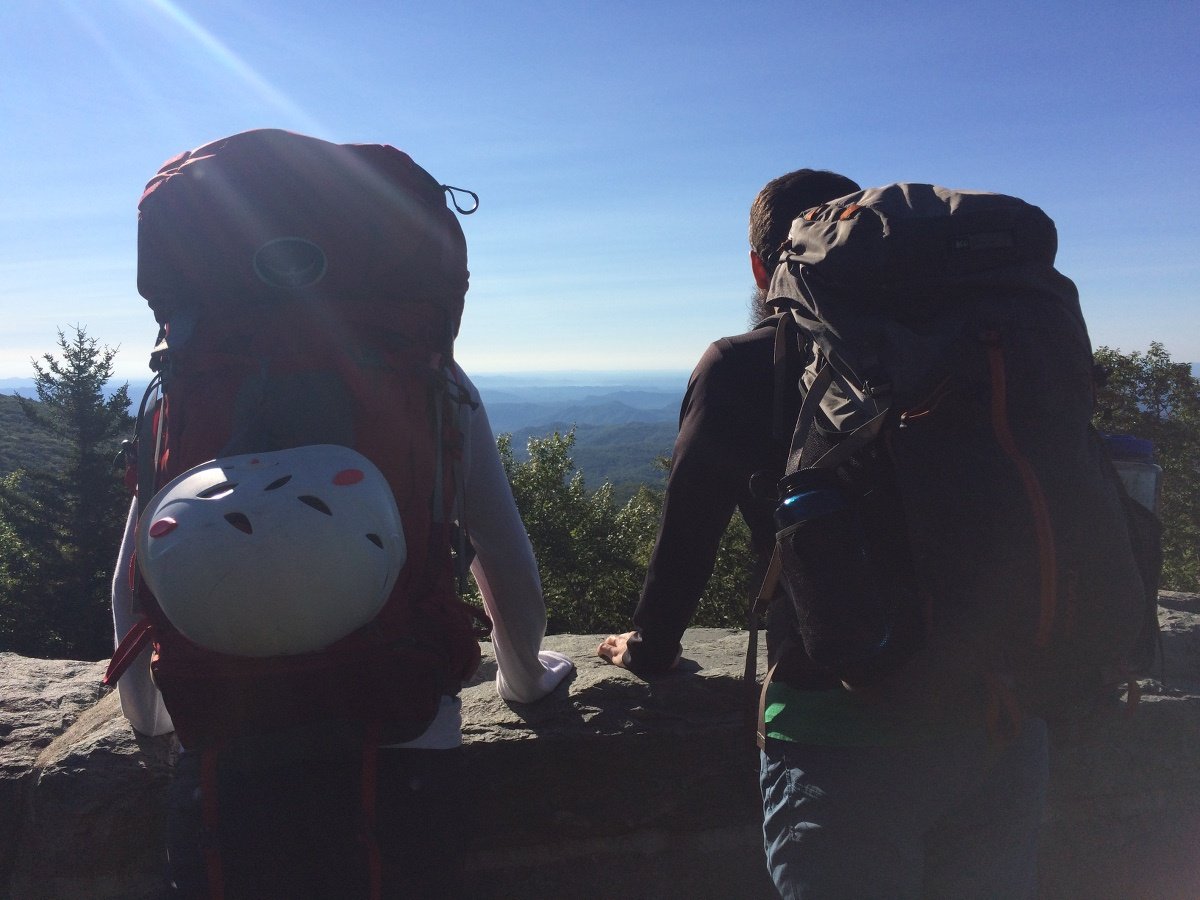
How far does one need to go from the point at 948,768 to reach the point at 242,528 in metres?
1.41

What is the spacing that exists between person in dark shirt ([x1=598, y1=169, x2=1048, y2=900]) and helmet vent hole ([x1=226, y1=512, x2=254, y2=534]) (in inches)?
38.7

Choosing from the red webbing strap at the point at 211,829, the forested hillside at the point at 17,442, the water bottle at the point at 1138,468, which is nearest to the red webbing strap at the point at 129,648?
the red webbing strap at the point at 211,829

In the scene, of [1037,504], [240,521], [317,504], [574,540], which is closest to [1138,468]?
[1037,504]

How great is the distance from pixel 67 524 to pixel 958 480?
3740cm

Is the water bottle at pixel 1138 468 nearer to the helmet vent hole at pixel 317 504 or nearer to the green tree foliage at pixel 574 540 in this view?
the helmet vent hole at pixel 317 504

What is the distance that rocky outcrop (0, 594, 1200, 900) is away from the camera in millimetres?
2150

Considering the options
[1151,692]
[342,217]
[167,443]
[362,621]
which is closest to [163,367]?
[167,443]

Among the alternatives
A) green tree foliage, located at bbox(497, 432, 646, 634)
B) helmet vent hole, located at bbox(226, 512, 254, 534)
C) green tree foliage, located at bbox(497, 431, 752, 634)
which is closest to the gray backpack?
helmet vent hole, located at bbox(226, 512, 254, 534)

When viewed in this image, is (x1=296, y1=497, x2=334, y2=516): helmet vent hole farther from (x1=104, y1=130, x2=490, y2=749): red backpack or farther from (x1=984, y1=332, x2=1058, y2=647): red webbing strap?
(x1=984, y1=332, x2=1058, y2=647): red webbing strap

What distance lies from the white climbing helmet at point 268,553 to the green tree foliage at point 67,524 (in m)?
33.0

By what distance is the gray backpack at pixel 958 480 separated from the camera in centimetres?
149

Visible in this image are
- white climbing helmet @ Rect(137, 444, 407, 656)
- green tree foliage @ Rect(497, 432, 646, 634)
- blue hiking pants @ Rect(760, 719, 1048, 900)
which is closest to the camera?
white climbing helmet @ Rect(137, 444, 407, 656)

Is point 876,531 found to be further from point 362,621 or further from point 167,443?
point 167,443

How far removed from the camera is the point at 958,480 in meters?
1.49
